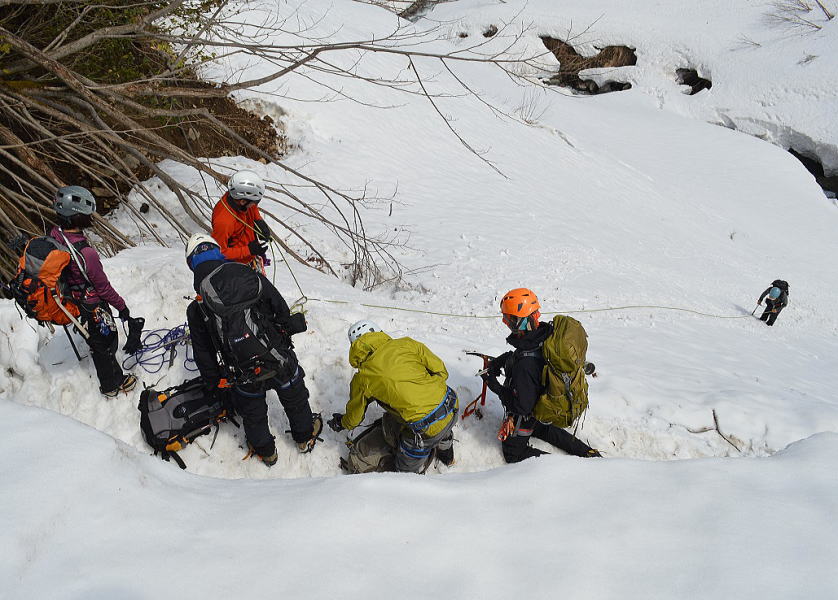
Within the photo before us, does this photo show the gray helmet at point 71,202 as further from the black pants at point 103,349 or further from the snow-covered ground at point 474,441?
the snow-covered ground at point 474,441

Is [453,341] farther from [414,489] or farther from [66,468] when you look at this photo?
Answer: [66,468]

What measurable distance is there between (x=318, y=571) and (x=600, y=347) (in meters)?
5.32

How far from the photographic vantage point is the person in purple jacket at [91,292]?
3.55 metres

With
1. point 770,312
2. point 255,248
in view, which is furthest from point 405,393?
point 770,312

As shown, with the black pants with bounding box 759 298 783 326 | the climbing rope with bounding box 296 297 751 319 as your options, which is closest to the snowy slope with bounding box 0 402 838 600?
the climbing rope with bounding box 296 297 751 319

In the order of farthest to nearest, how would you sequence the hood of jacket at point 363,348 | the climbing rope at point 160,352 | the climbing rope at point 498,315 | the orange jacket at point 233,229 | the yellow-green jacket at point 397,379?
the climbing rope at point 498,315
the orange jacket at point 233,229
the climbing rope at point 160,352
the hood of jacket at point 363,348
the yellow-green jacket at point 397,379

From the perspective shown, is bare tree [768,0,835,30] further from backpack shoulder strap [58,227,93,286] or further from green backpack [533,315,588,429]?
backpack shoulder strap [58,227,93,286]

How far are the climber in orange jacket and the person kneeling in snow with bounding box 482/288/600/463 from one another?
2.67m

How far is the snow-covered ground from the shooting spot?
71.0 inches

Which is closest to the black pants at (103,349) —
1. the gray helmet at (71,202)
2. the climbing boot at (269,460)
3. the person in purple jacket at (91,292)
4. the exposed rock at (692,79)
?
the person in purple jacket at (91,292)

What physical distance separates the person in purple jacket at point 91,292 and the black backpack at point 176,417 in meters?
0.45

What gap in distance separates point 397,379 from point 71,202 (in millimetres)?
2797

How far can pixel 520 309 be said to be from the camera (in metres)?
3.57

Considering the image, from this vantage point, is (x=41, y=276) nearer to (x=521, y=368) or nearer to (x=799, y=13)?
(x=521, y=368)
